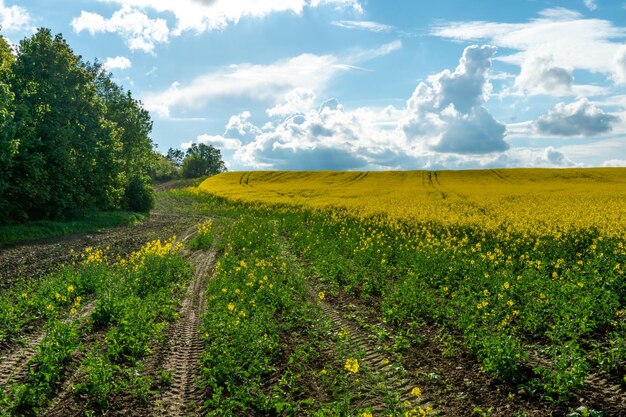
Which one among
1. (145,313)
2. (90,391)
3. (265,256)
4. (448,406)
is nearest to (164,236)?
(265,256)

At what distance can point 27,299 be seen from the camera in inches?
511

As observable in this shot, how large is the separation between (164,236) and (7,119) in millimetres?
10245

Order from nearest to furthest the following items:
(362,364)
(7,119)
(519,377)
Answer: (519,377) < (362,364) < (7,119)

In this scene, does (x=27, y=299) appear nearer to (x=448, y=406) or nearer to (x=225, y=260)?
(x=225, y=260)

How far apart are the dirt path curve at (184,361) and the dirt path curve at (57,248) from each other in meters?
7.31

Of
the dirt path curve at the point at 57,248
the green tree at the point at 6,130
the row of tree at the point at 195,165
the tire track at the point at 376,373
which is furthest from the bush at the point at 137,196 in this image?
the row of tree at the point at 195,165

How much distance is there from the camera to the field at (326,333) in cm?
748

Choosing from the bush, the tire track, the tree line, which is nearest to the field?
the tire track

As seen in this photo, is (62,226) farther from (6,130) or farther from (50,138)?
(6,130)

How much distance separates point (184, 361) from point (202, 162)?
5369 inches

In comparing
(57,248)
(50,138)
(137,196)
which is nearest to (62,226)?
(50,138)

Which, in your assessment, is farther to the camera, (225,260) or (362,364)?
(225,260)

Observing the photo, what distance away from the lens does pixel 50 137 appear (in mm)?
30672

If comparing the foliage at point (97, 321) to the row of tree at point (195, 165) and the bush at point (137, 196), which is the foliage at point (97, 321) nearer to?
the bush at point (137, 196)
